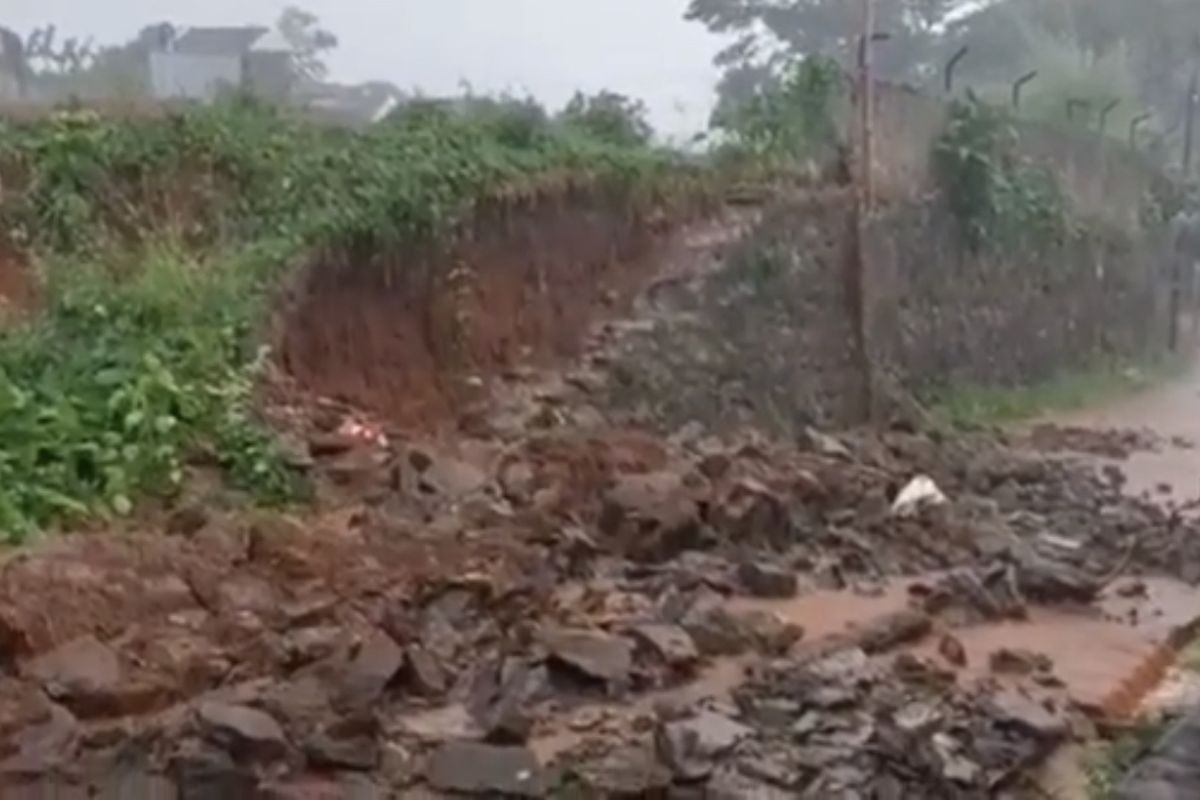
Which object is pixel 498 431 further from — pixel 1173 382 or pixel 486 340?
pixel 1173 382

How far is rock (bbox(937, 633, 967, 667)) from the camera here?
16.2 feet

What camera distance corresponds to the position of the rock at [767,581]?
5648 millimetres

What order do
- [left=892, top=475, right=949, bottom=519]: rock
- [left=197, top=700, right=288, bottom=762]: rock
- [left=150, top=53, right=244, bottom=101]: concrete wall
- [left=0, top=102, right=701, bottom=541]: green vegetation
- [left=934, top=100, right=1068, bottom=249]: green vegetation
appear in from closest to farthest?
[left=197, top=700, right=288, bottom=762]: rock, [left=0, top=102, right=701, bottom=541]: green vegetation, [left=892, top=475, right=949, bottom=519]: rock, [left=150, top=53, right=244, bottom=101]: concrete wall, [left=934, top=100, right=1068, bottom=249]: green vegetation

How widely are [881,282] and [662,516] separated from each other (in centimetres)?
453

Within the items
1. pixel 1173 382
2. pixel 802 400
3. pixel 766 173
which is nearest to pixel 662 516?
pixel 802 400

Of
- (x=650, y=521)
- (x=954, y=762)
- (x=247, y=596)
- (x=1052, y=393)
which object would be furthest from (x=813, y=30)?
Answer: (x=954, y=762)

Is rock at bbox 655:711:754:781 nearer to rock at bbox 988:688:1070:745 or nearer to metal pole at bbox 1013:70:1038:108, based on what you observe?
rock at bbox 988:688:1070:745

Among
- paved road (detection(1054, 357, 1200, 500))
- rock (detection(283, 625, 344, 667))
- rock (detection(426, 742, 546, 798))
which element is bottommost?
paved road (detection(1054, 357, 1200, 500))

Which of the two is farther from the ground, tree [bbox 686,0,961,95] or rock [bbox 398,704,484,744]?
tree [bbox 686,0,961,95]

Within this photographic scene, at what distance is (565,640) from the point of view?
4.59m

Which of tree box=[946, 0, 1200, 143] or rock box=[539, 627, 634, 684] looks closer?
rock box=[539, 627, 634, 684]

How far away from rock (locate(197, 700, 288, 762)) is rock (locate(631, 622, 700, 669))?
130 cm

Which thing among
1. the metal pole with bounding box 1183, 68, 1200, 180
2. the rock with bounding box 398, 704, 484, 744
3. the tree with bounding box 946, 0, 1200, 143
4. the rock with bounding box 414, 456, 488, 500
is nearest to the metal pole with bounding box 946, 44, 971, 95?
the tree with bounding box 946, 0, 1200, 143

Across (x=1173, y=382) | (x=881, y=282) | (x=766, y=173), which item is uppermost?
(x=766, y=173)
